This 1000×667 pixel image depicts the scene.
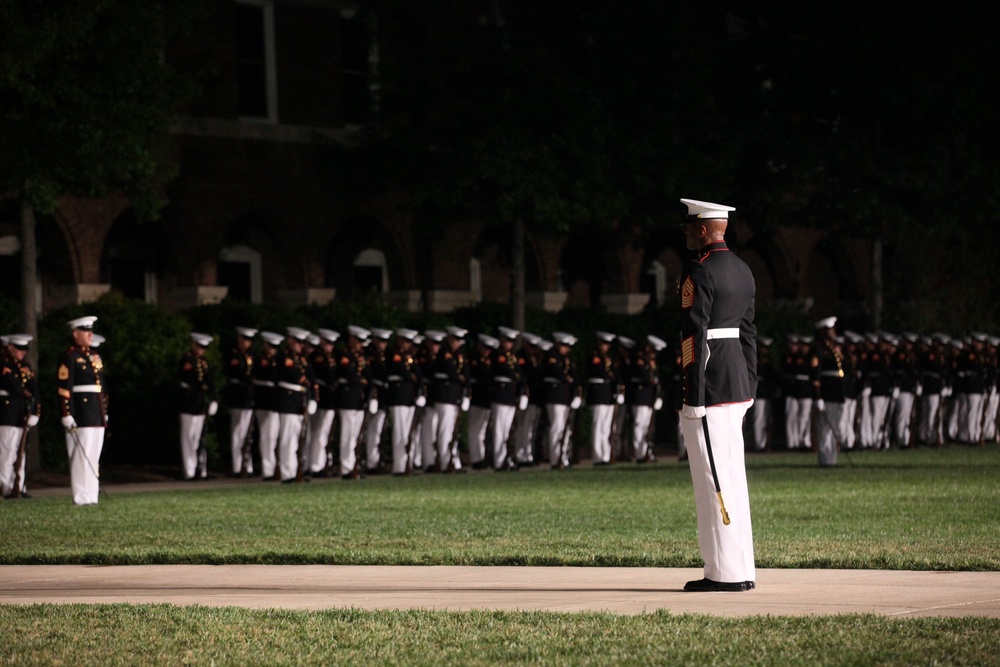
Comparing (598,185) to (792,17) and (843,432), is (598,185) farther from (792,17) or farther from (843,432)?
(792,17)

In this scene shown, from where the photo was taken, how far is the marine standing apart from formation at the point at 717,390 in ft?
32.0

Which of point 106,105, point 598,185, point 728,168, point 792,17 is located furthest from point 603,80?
point 106,105

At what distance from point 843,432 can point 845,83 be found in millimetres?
7975

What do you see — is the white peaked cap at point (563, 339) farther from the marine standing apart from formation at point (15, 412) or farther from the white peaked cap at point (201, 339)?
the marine standing apart from formation at point (15, 412)

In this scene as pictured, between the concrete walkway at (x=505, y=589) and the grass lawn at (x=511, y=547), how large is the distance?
47 cm

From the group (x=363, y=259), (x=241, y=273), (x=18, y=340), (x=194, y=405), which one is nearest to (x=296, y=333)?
(x=194, y=405)

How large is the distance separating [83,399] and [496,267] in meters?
19.1

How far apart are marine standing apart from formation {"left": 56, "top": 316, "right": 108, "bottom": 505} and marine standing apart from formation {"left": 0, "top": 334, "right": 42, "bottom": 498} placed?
1697mm

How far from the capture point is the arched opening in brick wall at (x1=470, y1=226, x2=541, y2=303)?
37.3 m

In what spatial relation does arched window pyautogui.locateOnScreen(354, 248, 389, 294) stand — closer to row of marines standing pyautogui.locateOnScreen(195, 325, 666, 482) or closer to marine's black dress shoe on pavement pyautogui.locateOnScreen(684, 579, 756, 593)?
row of marines standing pyautogui.locateOnScreen(195, 325, 666, 482)

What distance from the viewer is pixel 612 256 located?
39.1 metres

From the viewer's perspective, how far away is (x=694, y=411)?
32.2 ft

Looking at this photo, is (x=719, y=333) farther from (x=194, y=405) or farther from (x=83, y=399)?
(x=194, y=405)

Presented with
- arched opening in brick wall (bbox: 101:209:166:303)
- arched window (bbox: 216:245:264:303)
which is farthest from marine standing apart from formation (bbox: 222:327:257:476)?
arched window (bbox: 216:245:264:303)
